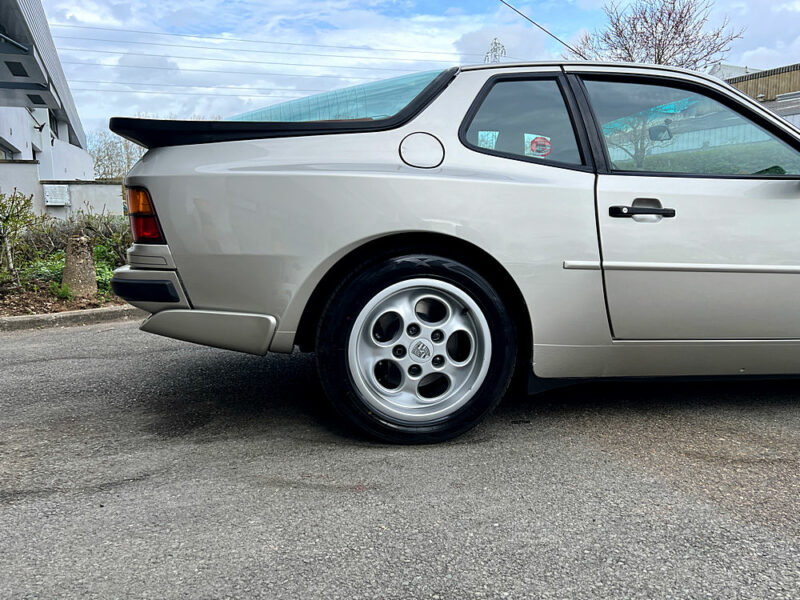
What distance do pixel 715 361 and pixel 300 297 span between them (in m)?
1.84

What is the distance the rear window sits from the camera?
2805 millimetres

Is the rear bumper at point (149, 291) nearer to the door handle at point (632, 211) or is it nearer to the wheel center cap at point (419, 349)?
the wheel center cap at point (419, 349)

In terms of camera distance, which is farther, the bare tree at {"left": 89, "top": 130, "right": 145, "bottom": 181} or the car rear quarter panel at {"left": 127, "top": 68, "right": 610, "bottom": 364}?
the bare tree at {"left": 89, "top": 130, "right": 145, "bottom": 181}

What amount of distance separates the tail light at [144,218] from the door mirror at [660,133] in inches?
83.4

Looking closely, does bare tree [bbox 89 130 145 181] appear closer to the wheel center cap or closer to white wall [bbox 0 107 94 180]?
white wall [bbox 0 107 94 180]

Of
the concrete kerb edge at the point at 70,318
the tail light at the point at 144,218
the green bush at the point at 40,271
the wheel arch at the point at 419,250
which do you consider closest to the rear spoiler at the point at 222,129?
the tail light at the point at 144,218

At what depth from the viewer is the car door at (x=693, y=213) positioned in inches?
110

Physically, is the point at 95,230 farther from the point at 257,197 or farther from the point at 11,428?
the point at 257,197

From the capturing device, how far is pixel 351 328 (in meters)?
2.68

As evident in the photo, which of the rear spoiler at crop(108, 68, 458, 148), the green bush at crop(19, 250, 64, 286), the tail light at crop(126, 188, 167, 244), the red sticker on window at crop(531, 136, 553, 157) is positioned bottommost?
the green bush at crop(19, 250, 64, 286)

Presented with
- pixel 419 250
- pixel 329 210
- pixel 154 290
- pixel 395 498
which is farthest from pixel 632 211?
pixel 154 290

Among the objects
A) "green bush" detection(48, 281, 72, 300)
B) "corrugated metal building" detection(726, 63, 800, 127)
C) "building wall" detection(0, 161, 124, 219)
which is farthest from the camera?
"corrugated metal building" detection(726, 63, 800, 127)

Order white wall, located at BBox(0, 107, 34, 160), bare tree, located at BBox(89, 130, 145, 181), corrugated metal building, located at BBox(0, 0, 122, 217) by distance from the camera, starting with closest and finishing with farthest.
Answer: corrugated metal building, located at BBox(0, 0, 122, 217) < white wall, located at BBox(0, 107, 34, 160) < bare tree, located at BBox(89, 130, 145, 181)

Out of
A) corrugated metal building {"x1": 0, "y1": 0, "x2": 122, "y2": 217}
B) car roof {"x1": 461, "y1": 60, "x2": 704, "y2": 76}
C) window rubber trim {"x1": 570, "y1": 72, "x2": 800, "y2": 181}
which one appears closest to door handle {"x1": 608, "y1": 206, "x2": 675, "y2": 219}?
window rubber trim {"x1": 570, "y1": 72, "x2": 800, "y2": 181}
